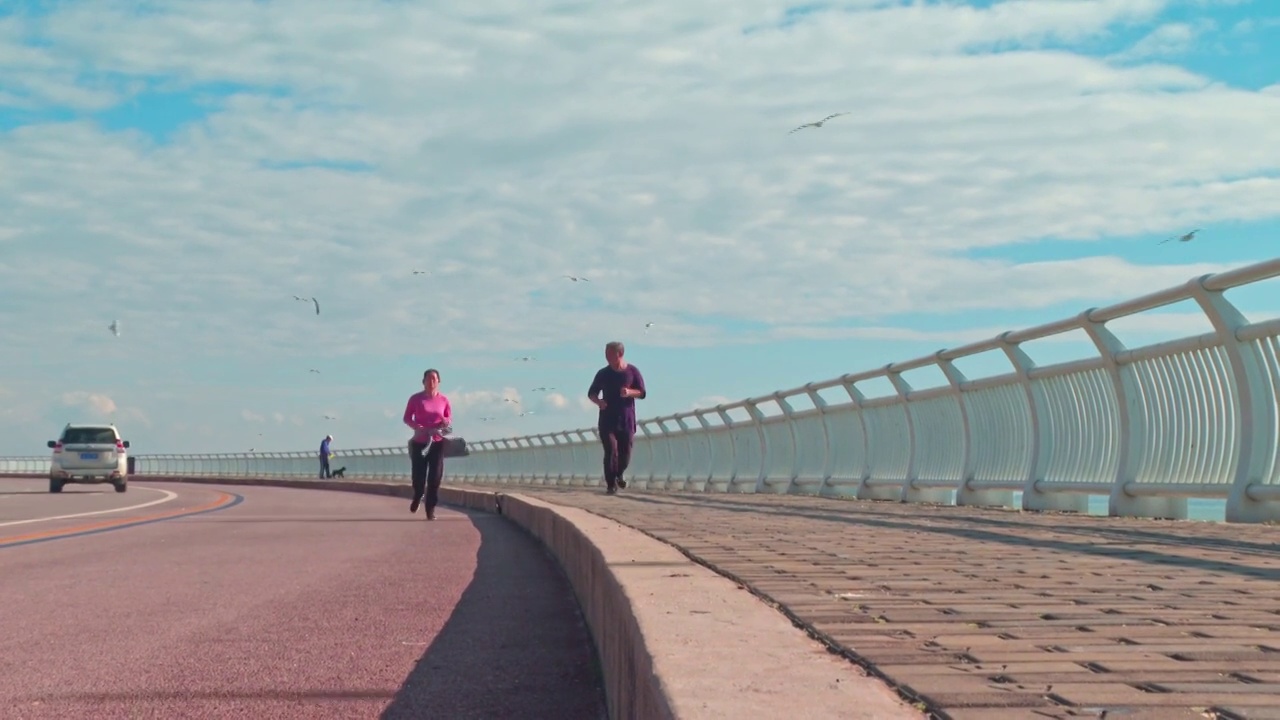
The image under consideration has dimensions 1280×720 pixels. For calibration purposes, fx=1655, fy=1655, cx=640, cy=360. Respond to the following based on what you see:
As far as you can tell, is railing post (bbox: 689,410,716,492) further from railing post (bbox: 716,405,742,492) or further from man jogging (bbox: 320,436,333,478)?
man jogging (bbox: 320,436,333,478)

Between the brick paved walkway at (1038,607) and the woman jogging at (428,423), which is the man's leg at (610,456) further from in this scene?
the brick paved walkway at (1038,607)

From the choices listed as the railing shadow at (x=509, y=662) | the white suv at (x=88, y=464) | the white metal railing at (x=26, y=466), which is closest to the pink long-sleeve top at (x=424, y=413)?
the railing shadow at (x=509, y=662)

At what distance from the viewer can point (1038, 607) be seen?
17.5 feet

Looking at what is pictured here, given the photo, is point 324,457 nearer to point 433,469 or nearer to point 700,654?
point 433,469

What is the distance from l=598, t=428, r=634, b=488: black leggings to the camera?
19.0 meters

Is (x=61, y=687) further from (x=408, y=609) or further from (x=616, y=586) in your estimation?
(x=408, y=609)

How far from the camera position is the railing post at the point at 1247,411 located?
396 inches

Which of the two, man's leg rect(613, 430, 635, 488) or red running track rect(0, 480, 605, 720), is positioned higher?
man's leg rect(613, 430, 635, 488)

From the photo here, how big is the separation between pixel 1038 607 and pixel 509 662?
2.17 metres

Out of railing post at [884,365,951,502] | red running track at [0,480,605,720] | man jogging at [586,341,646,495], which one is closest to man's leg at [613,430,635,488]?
man jogging at [586,341,646,495]

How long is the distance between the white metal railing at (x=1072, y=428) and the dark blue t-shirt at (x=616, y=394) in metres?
2.39

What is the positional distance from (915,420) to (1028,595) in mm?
11246

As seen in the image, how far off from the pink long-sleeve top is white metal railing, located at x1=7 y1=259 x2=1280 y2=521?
462 cm

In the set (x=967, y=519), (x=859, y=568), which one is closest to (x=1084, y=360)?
(x=967, y=519)
